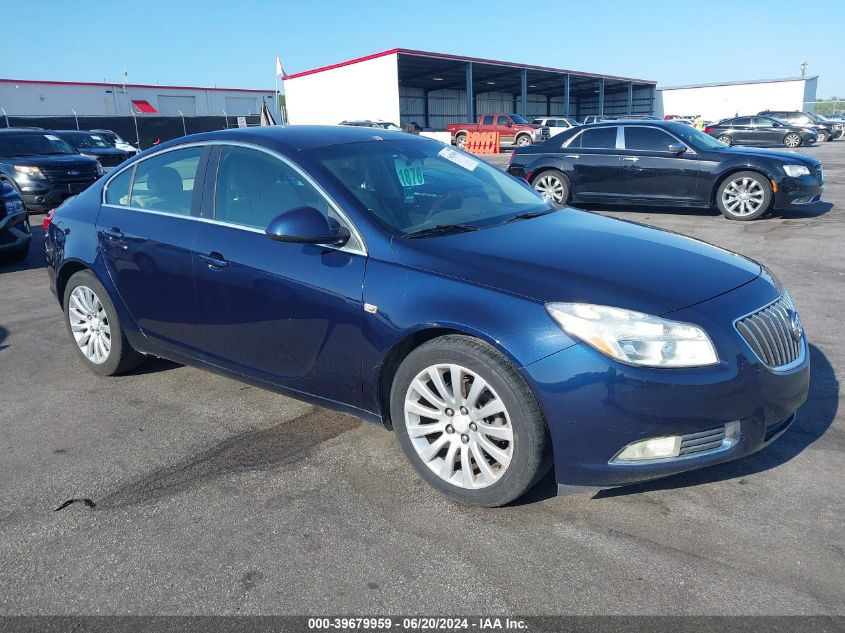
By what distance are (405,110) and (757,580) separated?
52.2 meters

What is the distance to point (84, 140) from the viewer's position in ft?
58.3

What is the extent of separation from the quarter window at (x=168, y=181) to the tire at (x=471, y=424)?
1841 mm

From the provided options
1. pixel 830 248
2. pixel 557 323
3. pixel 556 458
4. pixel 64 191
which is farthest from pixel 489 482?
pixel 64 191

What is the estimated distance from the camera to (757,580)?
2.42m

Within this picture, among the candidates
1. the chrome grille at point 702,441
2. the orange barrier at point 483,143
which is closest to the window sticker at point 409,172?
the chrome grille at point 702,441

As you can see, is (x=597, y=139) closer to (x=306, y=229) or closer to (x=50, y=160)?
(x=306, y=229)

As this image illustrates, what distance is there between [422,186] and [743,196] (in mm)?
8167

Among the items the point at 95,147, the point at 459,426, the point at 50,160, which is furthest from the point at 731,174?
the point at 95,147

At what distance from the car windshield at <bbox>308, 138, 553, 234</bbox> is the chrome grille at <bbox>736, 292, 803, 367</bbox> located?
1.34 meters

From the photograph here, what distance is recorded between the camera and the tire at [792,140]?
1174 inches

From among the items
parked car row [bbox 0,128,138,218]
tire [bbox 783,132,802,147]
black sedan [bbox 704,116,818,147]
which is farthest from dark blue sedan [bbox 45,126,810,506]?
tire [bbox 783,132,802,147]

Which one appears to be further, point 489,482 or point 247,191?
point 247,191

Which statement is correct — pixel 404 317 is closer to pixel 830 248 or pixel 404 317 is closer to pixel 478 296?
pixel 478 296

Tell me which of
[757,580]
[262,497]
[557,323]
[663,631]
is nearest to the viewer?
[663,631]
